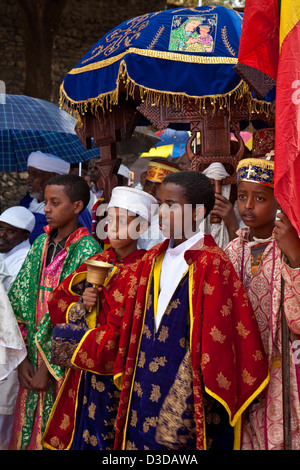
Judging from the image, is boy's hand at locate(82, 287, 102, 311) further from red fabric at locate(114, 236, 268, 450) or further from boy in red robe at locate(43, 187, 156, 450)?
red fabric at locate(114, 236, 268, 450)

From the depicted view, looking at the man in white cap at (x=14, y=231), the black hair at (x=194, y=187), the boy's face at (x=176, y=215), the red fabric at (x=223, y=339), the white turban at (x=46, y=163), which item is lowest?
the man in white cap at (x=14, y=231)

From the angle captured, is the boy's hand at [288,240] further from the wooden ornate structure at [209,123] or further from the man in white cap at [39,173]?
the man in white cap at [39,173]

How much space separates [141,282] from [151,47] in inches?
75.0

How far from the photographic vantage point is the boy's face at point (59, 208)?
13.8 feet

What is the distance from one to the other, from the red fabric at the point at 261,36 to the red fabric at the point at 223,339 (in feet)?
3.12

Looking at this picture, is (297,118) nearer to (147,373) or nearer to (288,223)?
(288,223)

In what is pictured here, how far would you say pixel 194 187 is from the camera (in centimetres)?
313

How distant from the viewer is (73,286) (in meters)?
3.71

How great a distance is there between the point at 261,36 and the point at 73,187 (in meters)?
1.94

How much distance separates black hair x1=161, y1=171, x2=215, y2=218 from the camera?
3123mm

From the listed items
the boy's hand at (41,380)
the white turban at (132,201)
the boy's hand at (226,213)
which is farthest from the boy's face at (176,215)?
the boy's hand at (41,380)

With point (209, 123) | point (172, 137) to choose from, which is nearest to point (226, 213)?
point (209, 123)

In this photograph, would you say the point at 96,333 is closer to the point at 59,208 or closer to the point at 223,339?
the point at 223,339

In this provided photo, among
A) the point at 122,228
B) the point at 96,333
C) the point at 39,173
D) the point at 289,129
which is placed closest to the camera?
the point at 289,129
